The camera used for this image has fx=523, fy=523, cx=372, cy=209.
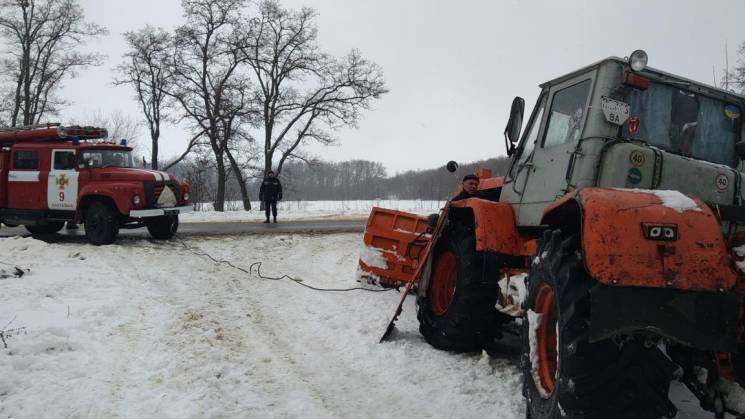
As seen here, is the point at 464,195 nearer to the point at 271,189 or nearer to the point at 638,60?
the point at 638,60

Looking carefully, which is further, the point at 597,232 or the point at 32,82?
the point at 32,82

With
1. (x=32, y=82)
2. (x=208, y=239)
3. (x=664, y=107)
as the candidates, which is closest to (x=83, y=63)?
(x=32, y=82)

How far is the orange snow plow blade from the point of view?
721cm

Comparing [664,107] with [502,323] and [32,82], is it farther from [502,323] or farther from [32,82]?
[32,82]

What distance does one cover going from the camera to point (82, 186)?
461 inches

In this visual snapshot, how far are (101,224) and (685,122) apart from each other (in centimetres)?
1108

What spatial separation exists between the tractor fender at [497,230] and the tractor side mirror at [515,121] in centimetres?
65

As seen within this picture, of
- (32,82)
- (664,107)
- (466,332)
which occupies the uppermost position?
(32,82)

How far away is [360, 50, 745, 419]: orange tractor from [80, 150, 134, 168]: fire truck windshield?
9.05 meters

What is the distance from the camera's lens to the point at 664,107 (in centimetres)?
398

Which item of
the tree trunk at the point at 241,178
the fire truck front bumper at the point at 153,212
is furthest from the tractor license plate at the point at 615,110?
the tree trunk at the point at 241,178

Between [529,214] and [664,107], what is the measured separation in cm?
133

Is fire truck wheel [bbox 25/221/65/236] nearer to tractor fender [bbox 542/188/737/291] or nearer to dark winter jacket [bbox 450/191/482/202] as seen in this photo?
dark winter jacket [bbox 450/191/482/202]

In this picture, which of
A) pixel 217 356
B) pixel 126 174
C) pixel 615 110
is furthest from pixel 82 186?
pixel 615 110
